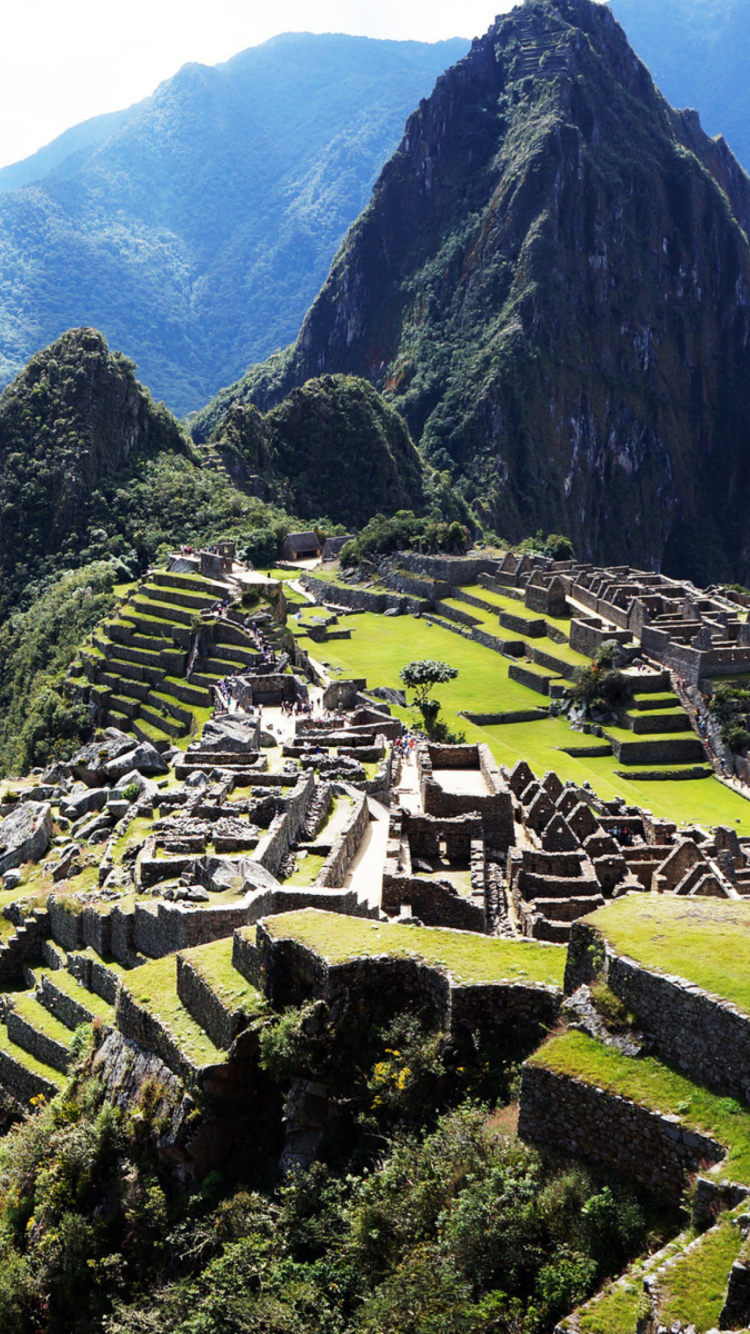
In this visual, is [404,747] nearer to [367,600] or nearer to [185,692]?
[185,692]

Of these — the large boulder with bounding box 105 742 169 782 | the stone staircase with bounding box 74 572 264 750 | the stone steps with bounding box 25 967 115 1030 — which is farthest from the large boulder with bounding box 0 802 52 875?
the stone staircase with bounding box 74 572 264 750

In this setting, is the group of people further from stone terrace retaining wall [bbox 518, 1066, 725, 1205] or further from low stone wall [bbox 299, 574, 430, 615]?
low stone wall [bbox 299, 574, 430, 615]

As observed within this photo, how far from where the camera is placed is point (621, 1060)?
1027 centimetres

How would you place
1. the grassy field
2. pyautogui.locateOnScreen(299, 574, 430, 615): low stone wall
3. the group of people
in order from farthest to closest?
pyautogui.locateOnScreen(299, 574, 430, 615): low stone wall, the group of people, the grassy field

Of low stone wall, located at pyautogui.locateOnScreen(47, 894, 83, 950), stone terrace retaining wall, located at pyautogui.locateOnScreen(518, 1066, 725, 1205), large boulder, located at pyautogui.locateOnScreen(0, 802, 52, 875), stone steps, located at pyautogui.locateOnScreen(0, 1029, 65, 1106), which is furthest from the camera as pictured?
large boulder, located at pyautogui.locateOnScreen(0, 802, 52, 875)

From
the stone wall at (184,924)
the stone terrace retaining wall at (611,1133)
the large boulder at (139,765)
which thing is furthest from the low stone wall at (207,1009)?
the large boulder at (139,765)

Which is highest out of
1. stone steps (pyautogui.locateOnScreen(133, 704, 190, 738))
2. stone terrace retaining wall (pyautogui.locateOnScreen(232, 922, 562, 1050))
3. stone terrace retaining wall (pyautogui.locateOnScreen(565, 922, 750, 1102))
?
stone terrace retaining wall (pyautogui.locateOnScreen(565, 922, 750, 1102))

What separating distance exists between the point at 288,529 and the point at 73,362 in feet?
85.8

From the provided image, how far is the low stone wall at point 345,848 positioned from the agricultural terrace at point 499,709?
24.5 metres

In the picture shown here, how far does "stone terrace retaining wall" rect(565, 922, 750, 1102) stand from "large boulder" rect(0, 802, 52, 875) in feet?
60.6

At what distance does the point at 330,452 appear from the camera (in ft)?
Answer: 465

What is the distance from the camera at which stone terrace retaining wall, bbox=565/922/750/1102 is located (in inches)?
380

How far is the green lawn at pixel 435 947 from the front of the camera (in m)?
12.2

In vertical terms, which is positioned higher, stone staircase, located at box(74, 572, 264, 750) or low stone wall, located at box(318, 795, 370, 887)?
low stone wall, located at box(318, 795, 370, 887)
